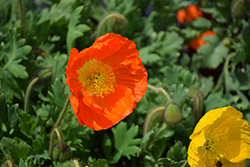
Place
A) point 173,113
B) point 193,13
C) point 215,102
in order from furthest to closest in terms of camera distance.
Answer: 1. point 193,13
2. point 215,102
3. point 173,113

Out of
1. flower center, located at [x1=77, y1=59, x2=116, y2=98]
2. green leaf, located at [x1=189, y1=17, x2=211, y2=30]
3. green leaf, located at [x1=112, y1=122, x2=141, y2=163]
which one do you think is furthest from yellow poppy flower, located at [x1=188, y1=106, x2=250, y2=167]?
green leaf, located at [x1=189, y1=17, x2=211, y2=30]

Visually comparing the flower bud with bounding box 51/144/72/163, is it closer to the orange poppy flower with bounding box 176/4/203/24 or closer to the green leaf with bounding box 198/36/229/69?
the green leaf with bounding box 198/36/229/69

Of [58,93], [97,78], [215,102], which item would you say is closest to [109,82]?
[97,78]

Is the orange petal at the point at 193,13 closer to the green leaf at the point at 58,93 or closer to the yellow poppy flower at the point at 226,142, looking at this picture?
the yellow poppy flower at the point at 226,142

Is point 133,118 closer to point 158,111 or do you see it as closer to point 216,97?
point 158,111

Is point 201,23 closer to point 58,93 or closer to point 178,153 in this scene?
point 178,153

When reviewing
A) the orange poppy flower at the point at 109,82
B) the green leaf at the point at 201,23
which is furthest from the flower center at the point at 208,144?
the green leaf at the point at 201,23

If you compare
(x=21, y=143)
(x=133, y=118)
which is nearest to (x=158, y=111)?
(x=133, y=118)
